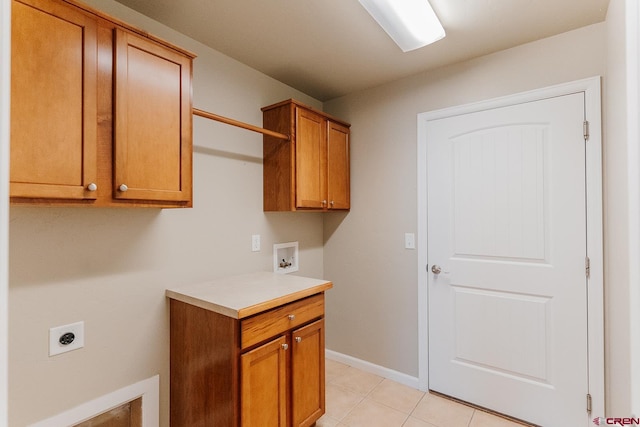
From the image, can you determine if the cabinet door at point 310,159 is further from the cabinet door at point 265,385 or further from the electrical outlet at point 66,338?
the electrical outlet at point 66,338

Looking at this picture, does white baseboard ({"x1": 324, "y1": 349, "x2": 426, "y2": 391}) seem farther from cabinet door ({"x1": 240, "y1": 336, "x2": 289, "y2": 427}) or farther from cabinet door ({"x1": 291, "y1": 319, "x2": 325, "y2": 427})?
cabinet door ({"x1": 240, "y1": 336, "x2": 289, "y2": 427})

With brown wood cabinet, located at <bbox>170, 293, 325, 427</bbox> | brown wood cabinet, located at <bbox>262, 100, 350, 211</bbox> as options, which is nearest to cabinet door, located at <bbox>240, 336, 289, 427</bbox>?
brown wood cabinet, located at <bbox>170, 293, 325, 427</bbox>

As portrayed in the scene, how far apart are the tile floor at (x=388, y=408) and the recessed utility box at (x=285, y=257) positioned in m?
0.99

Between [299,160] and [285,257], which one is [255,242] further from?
[299,160]

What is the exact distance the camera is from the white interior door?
1.86m

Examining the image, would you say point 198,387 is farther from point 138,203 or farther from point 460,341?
point 460,341

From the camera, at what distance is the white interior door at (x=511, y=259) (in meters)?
1.86

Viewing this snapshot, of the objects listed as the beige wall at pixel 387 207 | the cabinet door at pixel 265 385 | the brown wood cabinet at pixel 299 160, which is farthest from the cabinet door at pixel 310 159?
the cabinet door at pixel 265 385

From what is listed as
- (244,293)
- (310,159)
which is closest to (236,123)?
(310,159)

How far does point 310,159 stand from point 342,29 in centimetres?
90

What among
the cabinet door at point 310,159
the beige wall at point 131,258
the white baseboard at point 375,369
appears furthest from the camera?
the white baseboard at point 375,369

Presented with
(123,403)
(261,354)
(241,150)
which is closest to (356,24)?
(241,150)

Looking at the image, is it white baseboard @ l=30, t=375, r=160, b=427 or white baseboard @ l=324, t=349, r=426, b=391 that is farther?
white baseboard @ l=324, t=349, r=426, b=391

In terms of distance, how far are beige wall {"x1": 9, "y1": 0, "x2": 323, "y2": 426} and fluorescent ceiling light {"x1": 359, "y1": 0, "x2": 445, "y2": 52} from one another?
1.11 metres
